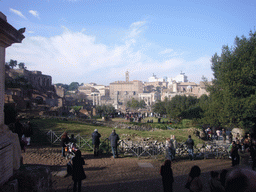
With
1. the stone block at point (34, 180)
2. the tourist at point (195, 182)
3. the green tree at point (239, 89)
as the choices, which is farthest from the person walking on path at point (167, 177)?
the green tree at point (239, 89)

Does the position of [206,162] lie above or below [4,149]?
below

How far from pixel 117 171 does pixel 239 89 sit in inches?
495

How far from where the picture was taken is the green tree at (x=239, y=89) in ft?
45.7

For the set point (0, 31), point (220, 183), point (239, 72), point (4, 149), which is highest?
point (239, 72)

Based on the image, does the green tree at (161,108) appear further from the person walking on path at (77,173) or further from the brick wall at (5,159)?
the brick wall at (5,159)

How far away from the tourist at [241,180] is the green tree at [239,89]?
13.9 m

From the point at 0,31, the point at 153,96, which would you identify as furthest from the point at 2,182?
the point at 153,96

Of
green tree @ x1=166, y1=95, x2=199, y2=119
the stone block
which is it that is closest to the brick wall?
the stone block

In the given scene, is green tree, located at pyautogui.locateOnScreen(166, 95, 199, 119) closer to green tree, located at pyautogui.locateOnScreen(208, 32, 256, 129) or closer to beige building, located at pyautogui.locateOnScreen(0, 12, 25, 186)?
green tree, located at pyautogui.locateOnScreen(208, 32, 256, 129)

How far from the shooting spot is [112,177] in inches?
245

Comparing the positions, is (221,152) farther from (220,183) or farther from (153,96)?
(153,96)

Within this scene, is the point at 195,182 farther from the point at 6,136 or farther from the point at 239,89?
the point at 239,89

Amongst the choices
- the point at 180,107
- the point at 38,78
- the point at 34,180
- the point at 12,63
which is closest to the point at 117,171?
the point at 34,180

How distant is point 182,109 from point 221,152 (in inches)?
751
